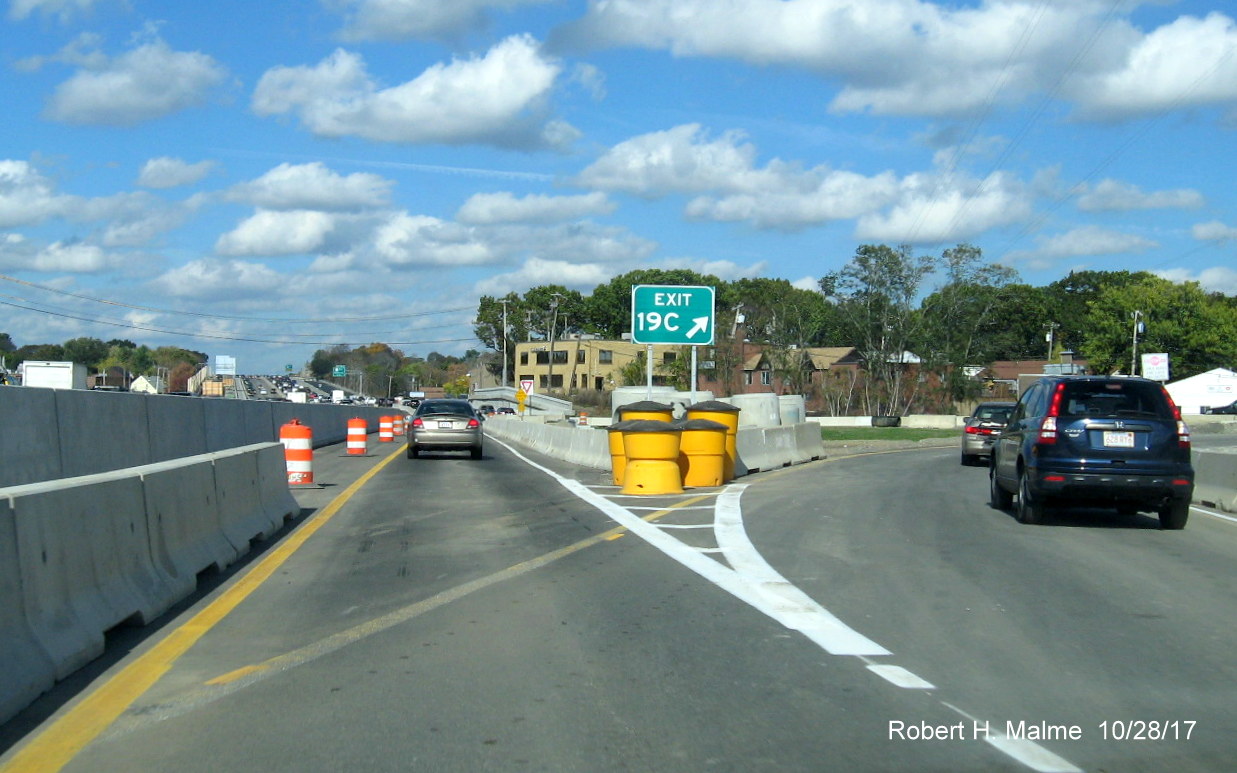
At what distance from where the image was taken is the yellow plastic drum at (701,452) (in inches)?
811

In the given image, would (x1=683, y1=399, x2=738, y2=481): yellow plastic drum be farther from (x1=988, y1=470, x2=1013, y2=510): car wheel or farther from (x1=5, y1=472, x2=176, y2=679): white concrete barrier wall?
(x1=5, y1=472, x2=176, y2=679): white concrete barrier wall

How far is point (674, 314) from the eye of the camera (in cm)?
3067

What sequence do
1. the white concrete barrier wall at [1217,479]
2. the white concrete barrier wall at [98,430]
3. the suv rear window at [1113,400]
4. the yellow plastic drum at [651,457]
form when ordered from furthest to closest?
the yellow plastic drum at [651,457]
the white concrete barrier wall at [1217,479]
the white concrete barrier wall at [98,430]
the suv rear window at [1113,400]

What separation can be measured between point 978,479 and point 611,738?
20044 mm

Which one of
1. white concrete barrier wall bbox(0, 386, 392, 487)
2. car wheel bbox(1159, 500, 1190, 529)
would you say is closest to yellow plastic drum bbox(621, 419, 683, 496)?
car wheel bbox(1159, 500, 1190, 529)

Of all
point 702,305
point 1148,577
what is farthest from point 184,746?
point 702,305

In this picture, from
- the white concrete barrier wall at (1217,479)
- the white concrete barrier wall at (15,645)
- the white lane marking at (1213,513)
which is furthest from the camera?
the white concrete barrier wall at (1217,479)

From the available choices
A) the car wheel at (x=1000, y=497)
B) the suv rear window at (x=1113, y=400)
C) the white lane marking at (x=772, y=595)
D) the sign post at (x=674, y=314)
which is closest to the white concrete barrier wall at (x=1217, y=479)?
the car wheel at (x=1000, y=497)

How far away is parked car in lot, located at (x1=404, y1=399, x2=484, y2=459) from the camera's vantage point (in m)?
29.5

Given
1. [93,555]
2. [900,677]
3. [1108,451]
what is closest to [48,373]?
[1108,451]

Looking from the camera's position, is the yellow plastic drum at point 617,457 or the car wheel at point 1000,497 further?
the yellow plastic drum at point 617,457

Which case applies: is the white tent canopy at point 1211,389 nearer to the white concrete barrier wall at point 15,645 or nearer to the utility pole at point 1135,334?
the utility pole at point 1135,334

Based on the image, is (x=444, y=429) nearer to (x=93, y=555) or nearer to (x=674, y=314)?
(x=674, y=314)

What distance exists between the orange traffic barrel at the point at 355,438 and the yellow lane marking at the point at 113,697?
22.9 meters
